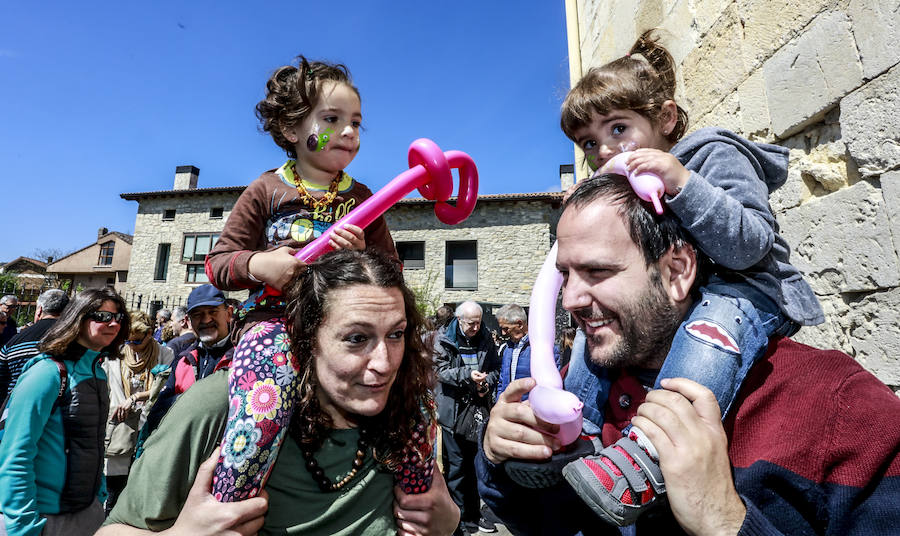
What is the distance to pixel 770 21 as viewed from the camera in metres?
2.44

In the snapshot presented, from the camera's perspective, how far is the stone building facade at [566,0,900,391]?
6.10 feet

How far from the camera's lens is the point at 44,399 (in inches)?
105

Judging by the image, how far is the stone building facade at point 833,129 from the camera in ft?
6.10

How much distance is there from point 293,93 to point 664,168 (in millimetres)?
1616

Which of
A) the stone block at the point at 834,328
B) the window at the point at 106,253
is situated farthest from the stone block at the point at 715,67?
the window at the point at 106,253

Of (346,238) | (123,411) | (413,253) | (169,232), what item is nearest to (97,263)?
(169,232)

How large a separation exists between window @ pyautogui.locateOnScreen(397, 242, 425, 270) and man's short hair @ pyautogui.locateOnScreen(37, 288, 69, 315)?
16.4 m

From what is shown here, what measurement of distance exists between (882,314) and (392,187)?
2.01m

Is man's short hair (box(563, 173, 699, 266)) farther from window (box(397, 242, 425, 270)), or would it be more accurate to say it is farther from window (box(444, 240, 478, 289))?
window (box(397, 242, 425, 270))

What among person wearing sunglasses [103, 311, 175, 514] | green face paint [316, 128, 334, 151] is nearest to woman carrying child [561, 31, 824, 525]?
green face paint [316, 128, 334, 151]

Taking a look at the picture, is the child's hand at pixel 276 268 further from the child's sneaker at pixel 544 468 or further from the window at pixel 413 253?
the window at pixel 413 253

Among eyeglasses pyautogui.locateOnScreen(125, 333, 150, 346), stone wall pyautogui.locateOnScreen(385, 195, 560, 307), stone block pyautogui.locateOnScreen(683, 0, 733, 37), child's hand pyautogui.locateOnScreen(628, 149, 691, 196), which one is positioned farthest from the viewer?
stone wall pyautogui.locateOnScreen(385, 195, 560, 307)

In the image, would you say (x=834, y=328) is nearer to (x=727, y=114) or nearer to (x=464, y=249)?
(x=727, y=114)

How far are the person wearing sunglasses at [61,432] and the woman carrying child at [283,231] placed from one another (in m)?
1.63
